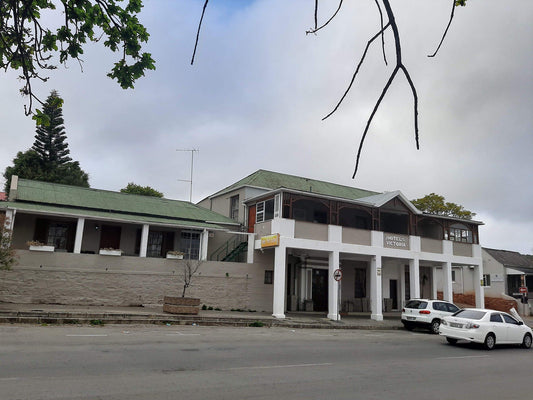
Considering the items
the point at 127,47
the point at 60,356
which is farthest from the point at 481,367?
the point at 127,47

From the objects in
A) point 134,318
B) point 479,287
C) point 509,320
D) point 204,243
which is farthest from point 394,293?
point 134,318

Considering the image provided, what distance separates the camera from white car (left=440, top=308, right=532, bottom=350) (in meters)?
16.2

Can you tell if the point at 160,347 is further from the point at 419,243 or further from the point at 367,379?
the point at 419,243

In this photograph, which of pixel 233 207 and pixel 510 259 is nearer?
pixel 233 207

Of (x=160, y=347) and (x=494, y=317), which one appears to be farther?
(x=494, y=317)

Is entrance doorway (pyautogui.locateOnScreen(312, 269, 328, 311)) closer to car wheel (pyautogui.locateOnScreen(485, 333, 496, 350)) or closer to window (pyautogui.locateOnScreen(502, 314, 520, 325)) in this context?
window (pyautogui.locateOnScreen(502, 314, 520, 325))

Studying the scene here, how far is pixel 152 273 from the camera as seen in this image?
24.4 meters

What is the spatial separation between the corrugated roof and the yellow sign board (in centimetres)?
3067

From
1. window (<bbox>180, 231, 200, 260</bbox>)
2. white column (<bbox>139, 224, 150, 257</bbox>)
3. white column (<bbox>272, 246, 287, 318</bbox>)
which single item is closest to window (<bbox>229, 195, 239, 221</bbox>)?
window (<bbox>180, 231, 200, 260</bbox>)

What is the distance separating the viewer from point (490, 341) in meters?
16.3

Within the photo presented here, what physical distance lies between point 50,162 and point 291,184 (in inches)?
1030

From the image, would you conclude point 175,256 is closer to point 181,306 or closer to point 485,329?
point 181,306

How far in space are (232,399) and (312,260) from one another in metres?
23.7

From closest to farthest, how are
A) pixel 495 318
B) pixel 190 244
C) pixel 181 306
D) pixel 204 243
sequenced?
pixel 495 318 → pixel 181 306 → pixel 204 243 → pixel 190 244
